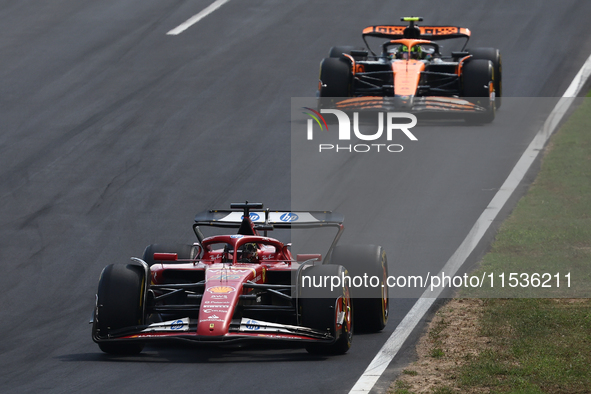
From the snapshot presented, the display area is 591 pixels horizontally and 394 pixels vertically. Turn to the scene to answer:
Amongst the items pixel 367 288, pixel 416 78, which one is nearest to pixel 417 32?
pixel 416 78

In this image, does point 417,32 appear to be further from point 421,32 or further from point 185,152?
point 185,152

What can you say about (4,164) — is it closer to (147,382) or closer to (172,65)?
(172,65)

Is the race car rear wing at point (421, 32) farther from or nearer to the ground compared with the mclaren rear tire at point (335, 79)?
farther from the ground

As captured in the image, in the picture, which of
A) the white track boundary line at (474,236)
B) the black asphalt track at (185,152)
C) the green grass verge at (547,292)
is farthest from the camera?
the black asphalt track at (185,152)

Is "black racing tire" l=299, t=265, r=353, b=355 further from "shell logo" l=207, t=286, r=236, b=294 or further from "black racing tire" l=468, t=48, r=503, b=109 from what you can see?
"black racing tire" l=468, t=48, r=503, b=109

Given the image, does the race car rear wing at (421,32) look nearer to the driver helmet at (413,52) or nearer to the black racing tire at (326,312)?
the driver helmet at (413,52)

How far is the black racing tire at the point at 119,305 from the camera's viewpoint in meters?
11.2

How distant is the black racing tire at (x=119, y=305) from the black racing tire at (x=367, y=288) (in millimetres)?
2459

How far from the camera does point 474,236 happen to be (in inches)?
671

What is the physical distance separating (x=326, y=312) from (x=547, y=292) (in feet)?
13.0

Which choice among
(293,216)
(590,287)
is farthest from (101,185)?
(590,287)

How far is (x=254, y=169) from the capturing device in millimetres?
21062

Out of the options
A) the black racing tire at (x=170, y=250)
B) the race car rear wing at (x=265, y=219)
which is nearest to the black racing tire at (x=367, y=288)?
the race car rear wing at (x=265, y=219)

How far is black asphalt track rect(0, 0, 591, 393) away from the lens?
37.2 ft
